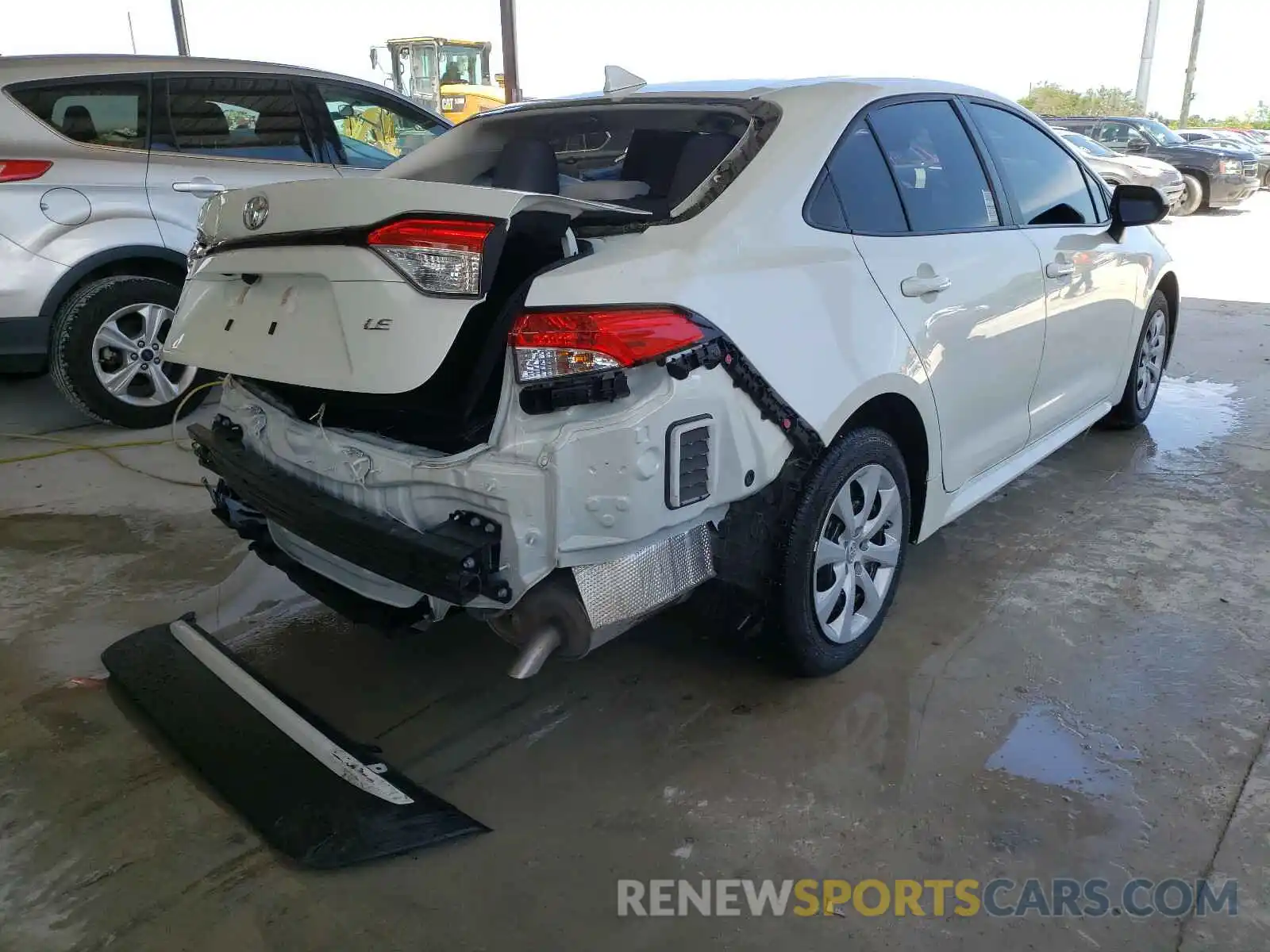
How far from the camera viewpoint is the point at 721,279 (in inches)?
84.6

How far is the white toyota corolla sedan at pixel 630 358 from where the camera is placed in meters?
1.99

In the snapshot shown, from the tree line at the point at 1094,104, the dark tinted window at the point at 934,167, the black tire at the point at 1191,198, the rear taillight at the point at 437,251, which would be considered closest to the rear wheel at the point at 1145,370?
the dark tinted window at the point at 934,167

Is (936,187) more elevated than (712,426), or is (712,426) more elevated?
(936,187)

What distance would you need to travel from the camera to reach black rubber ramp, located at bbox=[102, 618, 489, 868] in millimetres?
2076

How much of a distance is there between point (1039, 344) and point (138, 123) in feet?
14.7

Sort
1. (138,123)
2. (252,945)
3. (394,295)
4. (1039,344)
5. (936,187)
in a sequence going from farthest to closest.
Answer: (138,123), (1039,344), (936,187), (394,295), (252,945)

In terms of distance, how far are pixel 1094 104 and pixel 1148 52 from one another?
875 inches

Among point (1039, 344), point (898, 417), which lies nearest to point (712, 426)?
point (898, 417)

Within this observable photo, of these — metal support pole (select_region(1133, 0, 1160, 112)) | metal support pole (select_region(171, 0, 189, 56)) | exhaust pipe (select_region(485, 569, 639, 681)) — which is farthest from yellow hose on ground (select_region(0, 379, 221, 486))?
metal support pole (select_region(1133, 0, 1160, 112))

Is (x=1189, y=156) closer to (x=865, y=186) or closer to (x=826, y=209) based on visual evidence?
(x=865, y=186)

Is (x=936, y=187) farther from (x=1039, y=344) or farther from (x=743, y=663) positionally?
(x=743, y=663)

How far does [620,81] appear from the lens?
3.23m

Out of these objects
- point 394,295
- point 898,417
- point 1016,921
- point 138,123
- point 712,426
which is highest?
point 138,123

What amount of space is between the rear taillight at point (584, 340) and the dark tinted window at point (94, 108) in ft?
13.0
